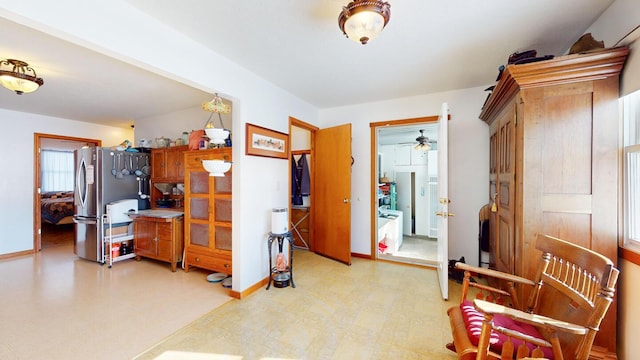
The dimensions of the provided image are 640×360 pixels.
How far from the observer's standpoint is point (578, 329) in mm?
1076

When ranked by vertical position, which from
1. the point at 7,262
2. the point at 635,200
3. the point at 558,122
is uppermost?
Result: the point at 558,122

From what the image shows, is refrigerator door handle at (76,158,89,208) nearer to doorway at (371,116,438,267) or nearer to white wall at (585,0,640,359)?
doorway at (371,116,438,267)

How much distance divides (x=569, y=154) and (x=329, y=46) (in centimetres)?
199

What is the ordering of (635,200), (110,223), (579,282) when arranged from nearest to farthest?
(579,282)
(635,200)
(110,223)

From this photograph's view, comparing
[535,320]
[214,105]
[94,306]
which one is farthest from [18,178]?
[535,320]

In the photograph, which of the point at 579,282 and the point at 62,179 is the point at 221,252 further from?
the point at 62,179

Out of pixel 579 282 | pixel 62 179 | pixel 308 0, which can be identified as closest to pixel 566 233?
pixel 579 282

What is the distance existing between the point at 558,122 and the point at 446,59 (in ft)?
3.93

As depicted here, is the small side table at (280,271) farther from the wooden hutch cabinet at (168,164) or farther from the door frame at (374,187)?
the wooden hutch cabinet at (168,164)

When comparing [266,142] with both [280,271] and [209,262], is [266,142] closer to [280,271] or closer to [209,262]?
[280,271]

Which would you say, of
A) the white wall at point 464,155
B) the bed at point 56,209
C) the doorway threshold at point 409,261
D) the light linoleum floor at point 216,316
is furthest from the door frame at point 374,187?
the bed at point 56,209

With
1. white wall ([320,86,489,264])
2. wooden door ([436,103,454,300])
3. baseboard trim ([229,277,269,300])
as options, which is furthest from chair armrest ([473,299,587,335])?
white wall ([320,86,489,264])

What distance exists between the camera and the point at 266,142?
3031mm

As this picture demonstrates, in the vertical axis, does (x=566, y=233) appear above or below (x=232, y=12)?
below
